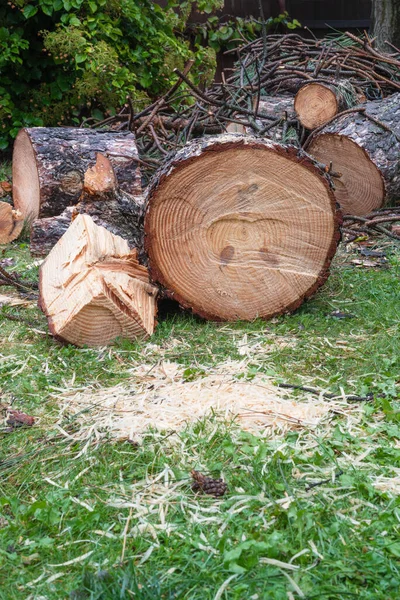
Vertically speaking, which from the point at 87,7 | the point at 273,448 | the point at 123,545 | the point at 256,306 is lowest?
the point at 256,306

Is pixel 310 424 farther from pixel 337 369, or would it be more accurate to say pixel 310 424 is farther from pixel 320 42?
pixel 320 42

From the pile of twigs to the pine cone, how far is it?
5089 mm

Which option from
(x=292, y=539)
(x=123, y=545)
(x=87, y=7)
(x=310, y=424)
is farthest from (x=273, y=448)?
(x=87, y=7)

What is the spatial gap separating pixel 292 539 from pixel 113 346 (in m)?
2.00

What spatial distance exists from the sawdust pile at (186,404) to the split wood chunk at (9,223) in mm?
3503

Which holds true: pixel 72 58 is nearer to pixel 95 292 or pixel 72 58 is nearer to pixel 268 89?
pixel 268 89

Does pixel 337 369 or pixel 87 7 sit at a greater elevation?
pixel 87 7

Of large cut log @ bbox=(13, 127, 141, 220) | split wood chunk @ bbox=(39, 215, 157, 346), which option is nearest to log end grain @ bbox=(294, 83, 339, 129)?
large cut log @ bbox=(13, 127, 141, 220)

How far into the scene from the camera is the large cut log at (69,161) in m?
6.20

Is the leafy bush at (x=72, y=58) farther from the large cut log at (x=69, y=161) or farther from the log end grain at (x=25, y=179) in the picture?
the large cut log at (x=69, y=161)

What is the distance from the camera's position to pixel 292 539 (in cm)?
222

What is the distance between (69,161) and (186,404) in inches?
139

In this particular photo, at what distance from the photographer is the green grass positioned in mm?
2072

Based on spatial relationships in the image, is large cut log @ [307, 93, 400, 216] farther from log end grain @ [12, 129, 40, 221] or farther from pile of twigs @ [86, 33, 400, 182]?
log end grain @ [12, 129, 40, 221]
